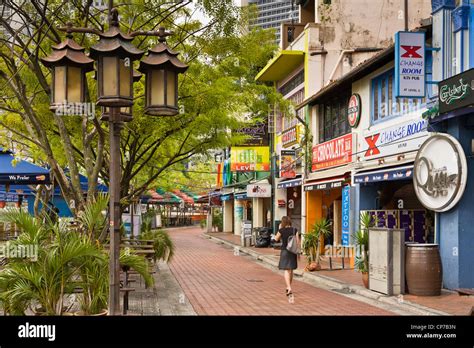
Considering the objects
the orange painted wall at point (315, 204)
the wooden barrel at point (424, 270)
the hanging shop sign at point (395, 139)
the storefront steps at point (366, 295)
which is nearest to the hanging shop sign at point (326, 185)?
Answer: the orange painted wall at point (315, 204)

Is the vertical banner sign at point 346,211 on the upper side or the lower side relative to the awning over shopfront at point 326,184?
lower

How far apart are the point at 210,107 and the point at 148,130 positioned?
1.57m

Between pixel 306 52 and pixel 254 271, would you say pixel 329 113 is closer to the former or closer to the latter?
pixel 306 52

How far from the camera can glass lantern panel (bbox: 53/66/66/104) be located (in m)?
7.04

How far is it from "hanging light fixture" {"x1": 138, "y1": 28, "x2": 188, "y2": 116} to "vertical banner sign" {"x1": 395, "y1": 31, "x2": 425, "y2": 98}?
772 centimetres

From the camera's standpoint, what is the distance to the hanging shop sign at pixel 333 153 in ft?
65.8

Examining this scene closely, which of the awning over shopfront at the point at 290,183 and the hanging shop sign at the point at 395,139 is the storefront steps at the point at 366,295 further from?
the awning over shopfront at the point at 290,183

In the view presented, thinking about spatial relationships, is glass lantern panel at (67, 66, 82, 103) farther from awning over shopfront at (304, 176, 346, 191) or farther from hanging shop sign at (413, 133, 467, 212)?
awning over shopfront at (304, 176, 346, 191)

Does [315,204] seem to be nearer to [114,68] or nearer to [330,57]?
[330,57]

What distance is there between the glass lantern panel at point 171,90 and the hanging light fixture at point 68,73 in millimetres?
931

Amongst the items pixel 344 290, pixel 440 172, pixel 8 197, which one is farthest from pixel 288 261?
pixel 8 197

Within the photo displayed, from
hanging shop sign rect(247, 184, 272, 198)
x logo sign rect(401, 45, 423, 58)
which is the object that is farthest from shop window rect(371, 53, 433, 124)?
hanging shop sign rect(247, 184, 272, 198)

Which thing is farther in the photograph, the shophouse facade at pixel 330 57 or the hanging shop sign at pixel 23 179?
the shophouse facade at pixel 330 57

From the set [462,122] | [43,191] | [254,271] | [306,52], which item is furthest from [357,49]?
[43,191]
